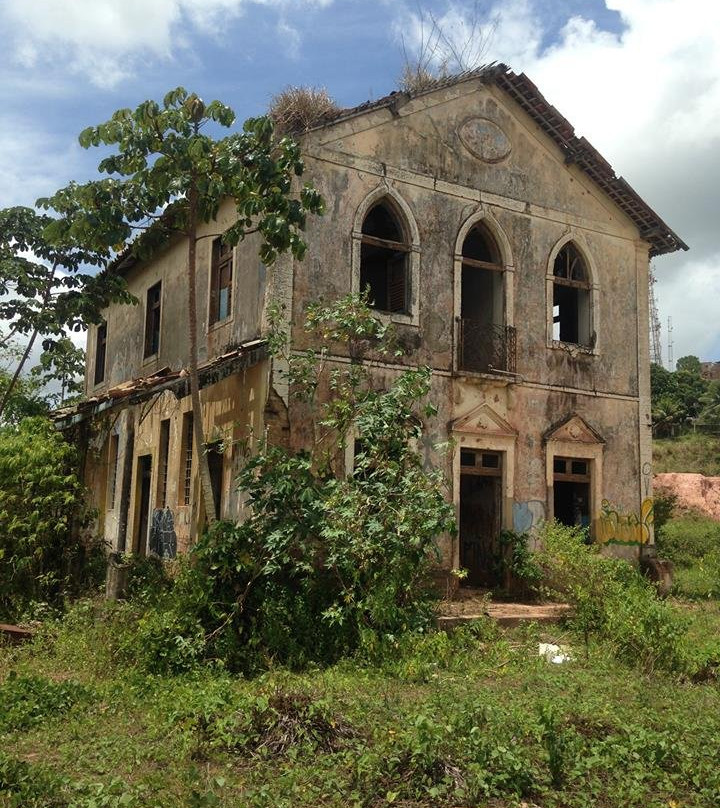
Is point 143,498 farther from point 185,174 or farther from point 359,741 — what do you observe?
point 359,741

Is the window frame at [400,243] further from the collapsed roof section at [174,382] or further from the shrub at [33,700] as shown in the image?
the shrub at [33,700]

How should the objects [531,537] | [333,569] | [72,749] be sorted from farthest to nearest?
[531,537]
[333,569]
[72,749]

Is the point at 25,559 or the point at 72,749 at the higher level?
the point at 25,559

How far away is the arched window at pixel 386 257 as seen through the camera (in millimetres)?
12273

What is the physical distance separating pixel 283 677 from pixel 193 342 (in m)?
4.14

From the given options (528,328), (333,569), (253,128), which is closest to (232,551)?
(333,569)

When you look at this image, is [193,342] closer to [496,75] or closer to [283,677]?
[283,677]

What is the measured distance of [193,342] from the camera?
9906 millimetres

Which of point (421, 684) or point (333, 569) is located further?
point (333, 569)

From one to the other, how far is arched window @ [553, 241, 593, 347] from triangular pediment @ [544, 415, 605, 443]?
1374 millimetres

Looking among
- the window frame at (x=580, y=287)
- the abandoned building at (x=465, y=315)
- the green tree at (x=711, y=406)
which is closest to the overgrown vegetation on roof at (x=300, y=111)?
the abandoned building at (x=465, y=315)

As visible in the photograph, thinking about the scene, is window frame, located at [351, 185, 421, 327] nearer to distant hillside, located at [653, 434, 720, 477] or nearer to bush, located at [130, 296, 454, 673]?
bush, located at [130, 296, 454, 673]

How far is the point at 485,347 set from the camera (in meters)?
12.8

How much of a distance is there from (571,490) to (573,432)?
1316mm
